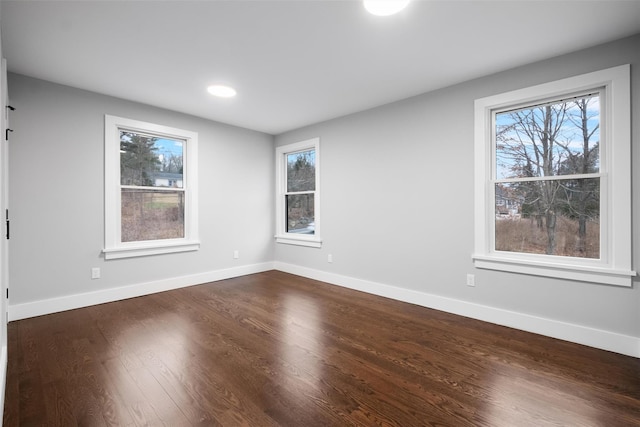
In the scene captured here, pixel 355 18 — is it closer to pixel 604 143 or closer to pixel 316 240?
pixel 604 143

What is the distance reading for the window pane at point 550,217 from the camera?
8.39 ft

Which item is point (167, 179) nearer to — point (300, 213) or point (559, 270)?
point (300, 213)

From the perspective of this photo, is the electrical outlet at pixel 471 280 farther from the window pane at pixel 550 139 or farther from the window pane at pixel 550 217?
the window pane at pixel 550 139

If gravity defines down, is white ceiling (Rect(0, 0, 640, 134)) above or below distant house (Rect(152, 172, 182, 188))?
above

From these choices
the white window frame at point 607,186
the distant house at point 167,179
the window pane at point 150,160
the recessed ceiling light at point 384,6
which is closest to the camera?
the recessed ceiling light at point 384,6

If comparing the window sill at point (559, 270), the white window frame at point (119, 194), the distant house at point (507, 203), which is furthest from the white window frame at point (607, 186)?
the white window frame at point (119, 194)

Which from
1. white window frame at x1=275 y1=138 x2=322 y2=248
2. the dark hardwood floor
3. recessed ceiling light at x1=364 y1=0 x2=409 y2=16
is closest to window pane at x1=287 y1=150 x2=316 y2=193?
white window frame at x1=275 y1=138 x2=322 y2=248

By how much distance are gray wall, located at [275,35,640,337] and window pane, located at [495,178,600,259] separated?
10.3 inches

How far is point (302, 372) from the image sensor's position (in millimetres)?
2061

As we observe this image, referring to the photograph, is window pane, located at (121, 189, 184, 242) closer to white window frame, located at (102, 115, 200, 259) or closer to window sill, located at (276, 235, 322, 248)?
white window frame, located at (102, 115, 200, 259)

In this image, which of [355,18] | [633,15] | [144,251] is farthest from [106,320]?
[633,15]

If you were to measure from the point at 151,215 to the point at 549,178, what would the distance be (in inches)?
178

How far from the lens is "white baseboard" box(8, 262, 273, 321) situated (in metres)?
3.03

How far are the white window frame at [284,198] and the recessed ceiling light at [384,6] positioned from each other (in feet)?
8.77
